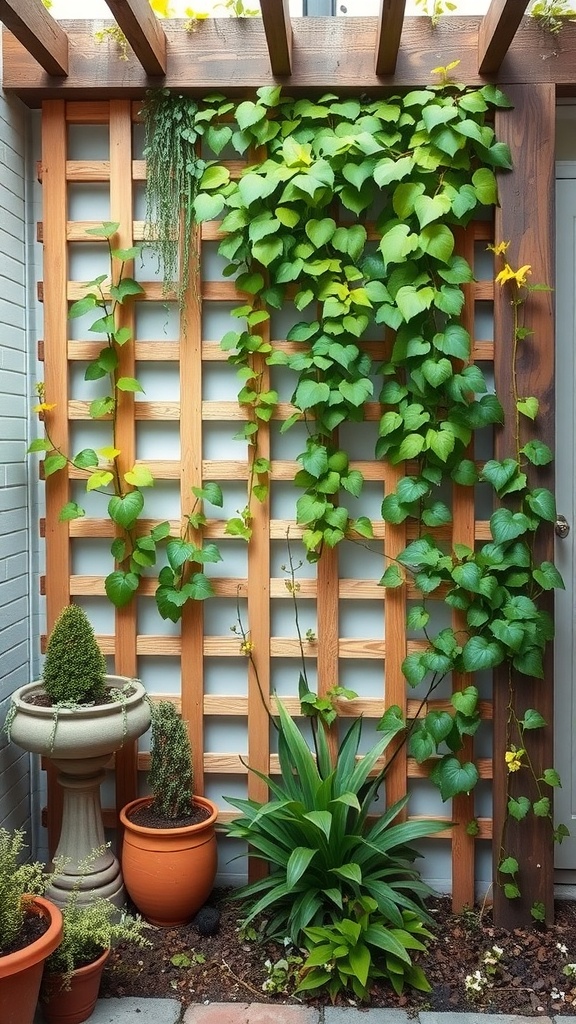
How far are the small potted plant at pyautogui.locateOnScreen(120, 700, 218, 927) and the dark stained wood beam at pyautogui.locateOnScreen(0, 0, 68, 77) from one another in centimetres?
192

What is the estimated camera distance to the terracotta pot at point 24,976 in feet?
6.03

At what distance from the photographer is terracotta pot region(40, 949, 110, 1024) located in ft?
6.86

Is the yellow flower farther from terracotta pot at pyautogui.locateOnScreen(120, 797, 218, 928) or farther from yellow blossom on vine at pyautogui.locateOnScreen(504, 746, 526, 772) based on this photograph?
terracotta pot at pyautogui.locateOnScreen(120, 797, 218, 928)

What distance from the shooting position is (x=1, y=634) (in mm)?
2596

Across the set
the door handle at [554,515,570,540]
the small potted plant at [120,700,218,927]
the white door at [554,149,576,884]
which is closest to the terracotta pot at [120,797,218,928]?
the small potted plant at [120,700,218,927]

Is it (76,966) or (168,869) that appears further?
(168,869)

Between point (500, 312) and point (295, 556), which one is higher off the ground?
point (500, 312)

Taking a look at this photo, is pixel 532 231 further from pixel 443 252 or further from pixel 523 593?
pixel 523 593

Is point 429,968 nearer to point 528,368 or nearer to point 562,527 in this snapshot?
point 562,527

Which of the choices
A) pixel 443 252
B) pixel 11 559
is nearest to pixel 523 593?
pixel 443 252

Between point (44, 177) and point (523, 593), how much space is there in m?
1.95

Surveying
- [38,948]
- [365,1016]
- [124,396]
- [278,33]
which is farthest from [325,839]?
[278,33]

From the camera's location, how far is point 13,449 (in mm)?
2705

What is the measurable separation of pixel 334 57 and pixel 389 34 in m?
0.24
